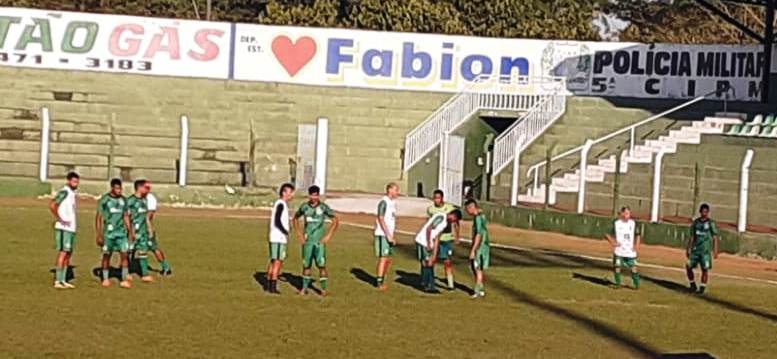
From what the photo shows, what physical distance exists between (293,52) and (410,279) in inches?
1059

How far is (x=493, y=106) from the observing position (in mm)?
47406

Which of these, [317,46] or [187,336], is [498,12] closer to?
[317,46]

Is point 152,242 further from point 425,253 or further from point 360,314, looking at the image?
point 360,314

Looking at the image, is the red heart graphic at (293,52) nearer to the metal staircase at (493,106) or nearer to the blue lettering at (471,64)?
the metal staircase at (493,106)

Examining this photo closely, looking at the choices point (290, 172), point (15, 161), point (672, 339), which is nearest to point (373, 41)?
point (290, 172)

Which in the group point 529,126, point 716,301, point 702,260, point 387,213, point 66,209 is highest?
point 529,126

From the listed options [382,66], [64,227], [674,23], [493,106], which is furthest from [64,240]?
[674,23]

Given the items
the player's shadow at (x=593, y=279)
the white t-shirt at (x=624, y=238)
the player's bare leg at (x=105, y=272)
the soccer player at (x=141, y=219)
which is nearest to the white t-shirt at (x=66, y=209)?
the player's bare leg at (x=105, y=272)

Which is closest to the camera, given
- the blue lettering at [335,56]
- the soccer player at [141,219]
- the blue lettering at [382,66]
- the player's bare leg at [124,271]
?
the player's bare leg at [124,271]

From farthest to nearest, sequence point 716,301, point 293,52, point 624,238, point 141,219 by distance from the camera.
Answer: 1. point 293,52
2. point 624,238
3. point 716,301
4. point 141,219

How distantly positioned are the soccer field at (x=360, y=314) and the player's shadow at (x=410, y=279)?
0.03m

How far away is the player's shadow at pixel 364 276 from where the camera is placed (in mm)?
22178

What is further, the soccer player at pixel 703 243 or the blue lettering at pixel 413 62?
the blue lettering at pixel 413 62

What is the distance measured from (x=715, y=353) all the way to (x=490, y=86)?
33003mm
